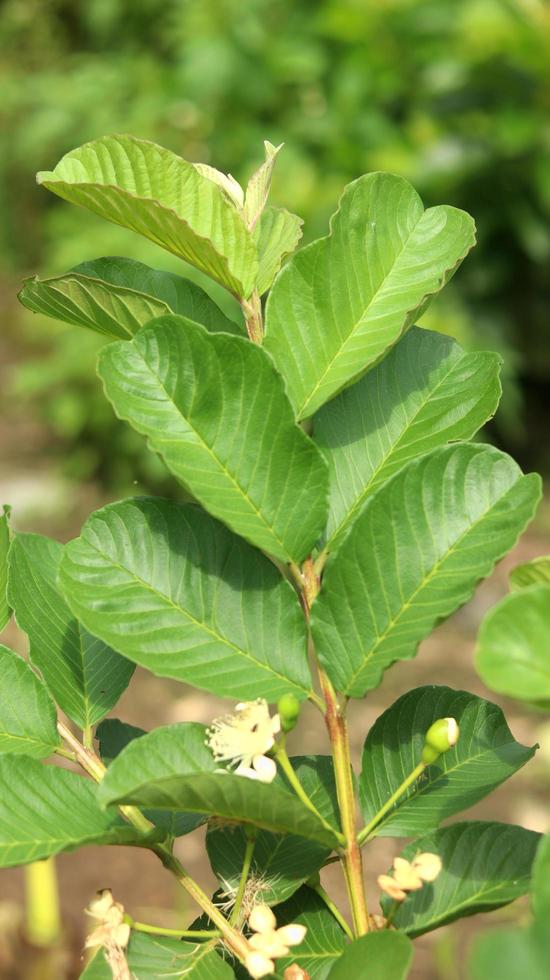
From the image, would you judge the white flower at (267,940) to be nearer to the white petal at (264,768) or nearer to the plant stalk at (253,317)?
the white petal at (264,768)

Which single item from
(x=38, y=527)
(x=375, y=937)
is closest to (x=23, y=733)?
(x=375, y=937)

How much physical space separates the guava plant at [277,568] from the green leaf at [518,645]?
58 mm

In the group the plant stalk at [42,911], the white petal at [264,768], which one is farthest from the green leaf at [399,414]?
the plant stalk at [42,911]

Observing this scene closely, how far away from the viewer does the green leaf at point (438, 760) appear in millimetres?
520

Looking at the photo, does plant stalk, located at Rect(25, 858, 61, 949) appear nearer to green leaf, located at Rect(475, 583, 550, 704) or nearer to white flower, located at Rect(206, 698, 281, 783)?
white flower, located at Rect(206, 698, 281, 783)

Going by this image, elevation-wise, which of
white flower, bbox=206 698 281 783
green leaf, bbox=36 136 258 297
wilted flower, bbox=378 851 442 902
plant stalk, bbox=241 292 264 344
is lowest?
wilted flower, bbox=378 851 442 902

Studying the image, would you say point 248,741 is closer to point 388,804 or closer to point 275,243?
point 388,804

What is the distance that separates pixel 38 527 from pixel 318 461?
3.38 metres

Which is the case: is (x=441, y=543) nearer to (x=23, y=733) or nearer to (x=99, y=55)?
(x=23, y=733)

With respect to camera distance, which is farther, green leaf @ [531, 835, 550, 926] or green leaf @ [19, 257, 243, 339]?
green leaf @ [19, 257, 243, 339]

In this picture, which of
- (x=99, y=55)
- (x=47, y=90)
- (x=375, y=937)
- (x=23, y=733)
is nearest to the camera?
(x=375, y=937)

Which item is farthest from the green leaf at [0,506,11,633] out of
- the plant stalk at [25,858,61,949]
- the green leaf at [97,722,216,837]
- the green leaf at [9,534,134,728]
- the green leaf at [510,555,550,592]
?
the plant stalk at [25,858,61,949]

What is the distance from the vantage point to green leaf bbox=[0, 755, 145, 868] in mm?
451

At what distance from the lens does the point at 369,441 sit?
1.80 ft
